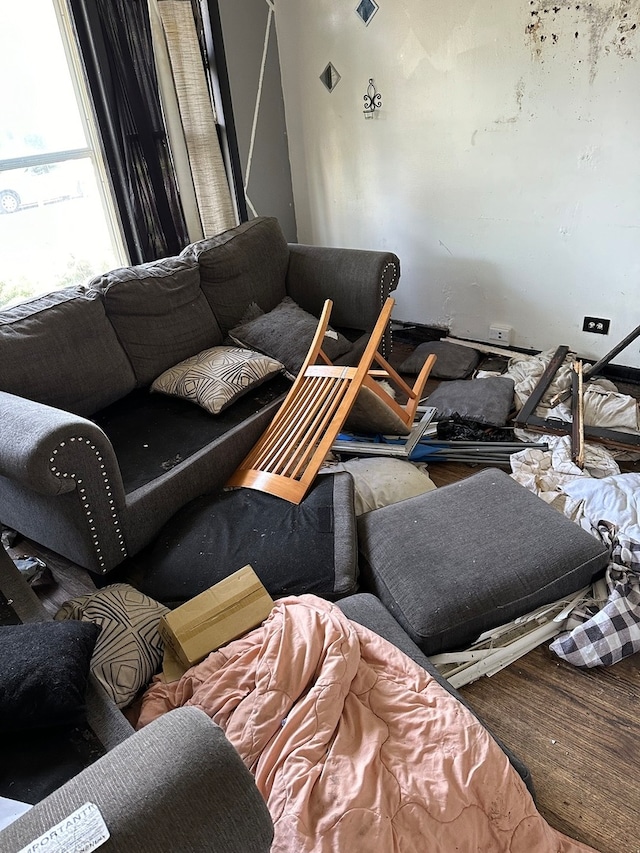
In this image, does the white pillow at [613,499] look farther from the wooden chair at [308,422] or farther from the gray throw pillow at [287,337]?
the gray throw pillow at [287,337]

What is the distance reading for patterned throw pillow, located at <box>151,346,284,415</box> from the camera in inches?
91.7

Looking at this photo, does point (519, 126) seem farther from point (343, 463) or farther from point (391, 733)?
point (391, 733)

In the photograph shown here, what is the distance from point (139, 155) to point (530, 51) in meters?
1.89

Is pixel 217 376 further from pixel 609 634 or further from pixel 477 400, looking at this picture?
pixel 609 634

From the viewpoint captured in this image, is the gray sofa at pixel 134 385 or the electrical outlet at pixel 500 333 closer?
the gray sofa at pixel 134 385

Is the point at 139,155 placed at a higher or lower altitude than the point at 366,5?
lower

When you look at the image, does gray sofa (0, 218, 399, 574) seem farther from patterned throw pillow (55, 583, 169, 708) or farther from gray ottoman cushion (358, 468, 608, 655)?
gray ottoman cushion (358, 468, 608, 655)

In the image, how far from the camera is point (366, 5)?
A: 9.84 ft

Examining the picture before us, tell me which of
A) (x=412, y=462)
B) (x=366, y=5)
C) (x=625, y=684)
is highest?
(x=366, y=5)

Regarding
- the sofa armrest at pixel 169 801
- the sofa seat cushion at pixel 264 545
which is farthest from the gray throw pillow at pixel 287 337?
the sofa armrest at pixel 169 801

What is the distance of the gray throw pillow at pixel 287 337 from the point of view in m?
2.57

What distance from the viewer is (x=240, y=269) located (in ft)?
9.25

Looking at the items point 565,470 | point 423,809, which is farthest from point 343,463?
point 423,809

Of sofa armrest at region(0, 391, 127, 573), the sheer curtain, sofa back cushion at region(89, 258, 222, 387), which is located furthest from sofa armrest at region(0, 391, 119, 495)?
the sheer curtain
